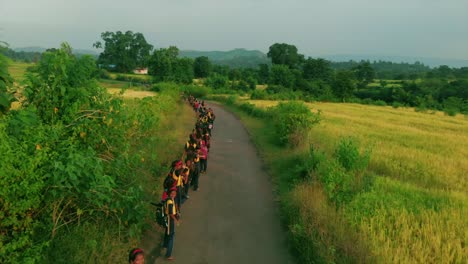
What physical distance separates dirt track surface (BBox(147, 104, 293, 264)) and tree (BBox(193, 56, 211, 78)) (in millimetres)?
78294

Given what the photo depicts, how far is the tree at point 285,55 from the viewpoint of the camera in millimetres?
103812

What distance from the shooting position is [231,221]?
28.5 ft

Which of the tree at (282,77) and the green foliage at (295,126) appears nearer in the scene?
the green foliage at (295,126)

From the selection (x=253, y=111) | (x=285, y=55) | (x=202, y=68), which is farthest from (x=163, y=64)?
(x=285, y=55)

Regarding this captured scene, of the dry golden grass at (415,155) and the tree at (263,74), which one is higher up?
the tree at (263,74)

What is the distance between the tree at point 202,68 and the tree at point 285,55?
25.5m

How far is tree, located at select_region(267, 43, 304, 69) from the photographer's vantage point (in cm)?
10381

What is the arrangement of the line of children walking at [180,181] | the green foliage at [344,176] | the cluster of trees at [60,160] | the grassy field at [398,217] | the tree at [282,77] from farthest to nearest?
the tree at [282,77] → the green foliage at [344,176] → the line of children walking at [180,181] → the grassy field at [398,217] → the cluster of trees at [60,160]

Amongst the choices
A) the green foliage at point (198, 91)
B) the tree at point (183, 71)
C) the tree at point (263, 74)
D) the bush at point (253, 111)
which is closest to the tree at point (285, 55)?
the tree at point (263, 74)

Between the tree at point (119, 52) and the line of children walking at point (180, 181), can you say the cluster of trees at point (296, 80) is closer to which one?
the tree at point (119, 52)

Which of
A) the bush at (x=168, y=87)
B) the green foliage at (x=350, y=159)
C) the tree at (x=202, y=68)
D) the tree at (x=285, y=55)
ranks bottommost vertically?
the green foliage at (x=350, y=159)

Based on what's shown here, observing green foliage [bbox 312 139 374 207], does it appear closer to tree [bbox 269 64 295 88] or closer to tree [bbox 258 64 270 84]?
tree [bbox 269 64 295 88]

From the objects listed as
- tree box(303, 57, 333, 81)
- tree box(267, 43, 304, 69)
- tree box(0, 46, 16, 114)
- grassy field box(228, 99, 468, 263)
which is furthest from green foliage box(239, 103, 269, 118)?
tree box(267, 43, 304, 69)

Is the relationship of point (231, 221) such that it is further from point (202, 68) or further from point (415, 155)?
point (202, 68)
